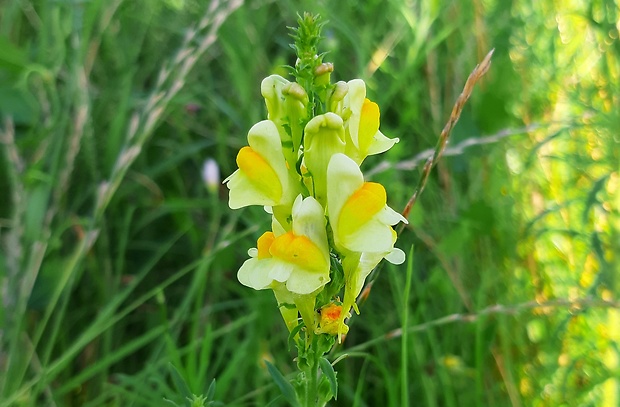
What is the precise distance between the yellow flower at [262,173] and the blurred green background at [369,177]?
0.28 metres

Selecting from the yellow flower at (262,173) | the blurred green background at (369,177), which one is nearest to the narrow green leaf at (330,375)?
the yellow flower at (262,173)

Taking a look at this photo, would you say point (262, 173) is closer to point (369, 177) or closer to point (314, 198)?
point (314, 198)

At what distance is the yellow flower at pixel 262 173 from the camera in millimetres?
505

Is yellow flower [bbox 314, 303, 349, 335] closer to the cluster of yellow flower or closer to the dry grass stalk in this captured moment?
the cluster of yellow flower

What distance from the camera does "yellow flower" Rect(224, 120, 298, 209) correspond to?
505 millimetres

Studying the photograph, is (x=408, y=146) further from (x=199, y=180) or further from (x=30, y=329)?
(x=30, y=329)

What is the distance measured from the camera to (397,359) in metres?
1.07

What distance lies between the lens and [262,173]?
1.66 ft

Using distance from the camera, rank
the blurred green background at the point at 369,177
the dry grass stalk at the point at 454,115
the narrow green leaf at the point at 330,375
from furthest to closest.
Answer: the blurred green background at the point at 369,177, the dry grass stalk at the point at 454,115, the narrow green leaf at the point at 330,375

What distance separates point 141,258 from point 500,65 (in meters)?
0.78

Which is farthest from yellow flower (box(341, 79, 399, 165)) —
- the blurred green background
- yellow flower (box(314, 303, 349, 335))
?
the blurred green background

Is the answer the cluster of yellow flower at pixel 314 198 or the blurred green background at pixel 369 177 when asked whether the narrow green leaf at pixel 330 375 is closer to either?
the cluster of yellow flower at pixel 314 198

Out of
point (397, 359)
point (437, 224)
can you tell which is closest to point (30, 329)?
point (397, 359)

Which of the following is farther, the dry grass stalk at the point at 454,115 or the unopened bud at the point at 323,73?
the dry grass stalk at the point at 454,115
